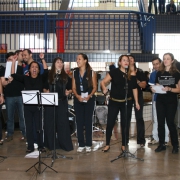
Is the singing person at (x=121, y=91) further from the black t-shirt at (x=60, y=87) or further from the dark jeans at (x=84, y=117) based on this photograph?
the black t-shirt at (x=60, y=87)

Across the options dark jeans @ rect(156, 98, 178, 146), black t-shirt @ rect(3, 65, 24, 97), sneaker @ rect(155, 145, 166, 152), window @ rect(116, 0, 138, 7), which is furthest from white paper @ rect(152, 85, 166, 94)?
window @ rect(116, 0, 138, 7)

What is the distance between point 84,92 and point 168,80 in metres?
1.53

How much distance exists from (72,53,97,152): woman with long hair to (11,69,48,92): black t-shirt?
0.55m

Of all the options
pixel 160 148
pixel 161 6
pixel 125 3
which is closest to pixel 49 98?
pixel 160 148

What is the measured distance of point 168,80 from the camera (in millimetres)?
7383

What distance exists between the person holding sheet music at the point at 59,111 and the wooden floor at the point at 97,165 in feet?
0.79

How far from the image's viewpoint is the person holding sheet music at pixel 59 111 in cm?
753

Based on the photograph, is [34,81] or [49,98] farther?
[34,81]

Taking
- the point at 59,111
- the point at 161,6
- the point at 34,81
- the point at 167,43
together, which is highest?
the point at 161,6

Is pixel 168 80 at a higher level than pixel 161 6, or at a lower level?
lower

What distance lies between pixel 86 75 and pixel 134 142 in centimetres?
195

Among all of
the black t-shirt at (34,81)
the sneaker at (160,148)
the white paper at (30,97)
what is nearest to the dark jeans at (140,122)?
the sneaker at (160,148)

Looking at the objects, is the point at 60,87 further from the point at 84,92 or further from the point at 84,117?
the point at 84,117

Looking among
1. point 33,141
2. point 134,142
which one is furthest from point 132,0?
point 33,141
